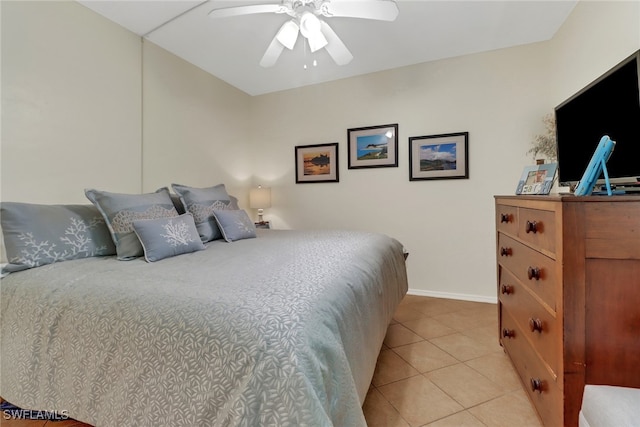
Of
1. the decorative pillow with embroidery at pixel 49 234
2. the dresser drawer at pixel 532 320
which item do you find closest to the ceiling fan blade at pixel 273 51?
the decorative pillow with embroidery at pixel 49 234

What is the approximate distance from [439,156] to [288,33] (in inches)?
77.3

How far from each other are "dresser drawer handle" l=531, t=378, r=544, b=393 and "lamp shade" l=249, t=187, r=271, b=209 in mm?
3059

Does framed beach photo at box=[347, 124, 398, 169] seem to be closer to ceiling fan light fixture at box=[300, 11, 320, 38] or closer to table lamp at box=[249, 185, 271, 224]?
table lamp at box=[249, 185, 271, 224]

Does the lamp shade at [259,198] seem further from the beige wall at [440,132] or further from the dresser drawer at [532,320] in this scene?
the dresser drawer at [532,320]

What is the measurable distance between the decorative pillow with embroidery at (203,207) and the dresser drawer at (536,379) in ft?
6.71

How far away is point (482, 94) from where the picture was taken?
9.38 feet

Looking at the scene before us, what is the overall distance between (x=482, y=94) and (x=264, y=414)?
3314 millimetres

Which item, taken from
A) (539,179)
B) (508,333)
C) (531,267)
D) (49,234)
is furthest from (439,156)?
(49,234)

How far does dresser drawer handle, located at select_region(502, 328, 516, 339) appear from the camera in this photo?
5.27 ft

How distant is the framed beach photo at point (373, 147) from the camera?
3.21 meters

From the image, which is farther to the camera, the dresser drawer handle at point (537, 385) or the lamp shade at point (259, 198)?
the lamp shade at point (259, 198)

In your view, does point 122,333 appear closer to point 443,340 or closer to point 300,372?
point 300,372

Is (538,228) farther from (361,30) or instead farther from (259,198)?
(259,198)

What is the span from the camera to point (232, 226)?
7.22 ft
